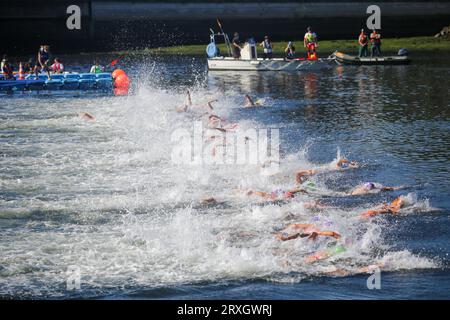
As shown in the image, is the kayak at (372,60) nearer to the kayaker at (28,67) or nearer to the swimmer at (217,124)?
the kayaker at (28,67)

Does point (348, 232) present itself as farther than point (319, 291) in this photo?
Yes

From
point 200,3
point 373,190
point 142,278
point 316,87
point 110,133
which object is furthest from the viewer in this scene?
point 200,3

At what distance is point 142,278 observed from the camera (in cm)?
1617

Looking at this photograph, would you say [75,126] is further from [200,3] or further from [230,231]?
[200,3]

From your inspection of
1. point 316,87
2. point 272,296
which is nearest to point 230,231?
point 272,296

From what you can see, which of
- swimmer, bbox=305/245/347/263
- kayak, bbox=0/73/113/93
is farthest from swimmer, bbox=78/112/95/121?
swimmer, bbox=305/245/347/263

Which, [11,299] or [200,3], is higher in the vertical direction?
[200,3]

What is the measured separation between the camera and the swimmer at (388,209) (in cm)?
2005

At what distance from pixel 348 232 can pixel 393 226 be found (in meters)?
1.25

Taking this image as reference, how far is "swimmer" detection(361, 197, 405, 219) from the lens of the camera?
2005 centimetres

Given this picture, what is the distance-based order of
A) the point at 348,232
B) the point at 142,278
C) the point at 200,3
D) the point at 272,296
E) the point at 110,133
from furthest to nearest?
the point at 200,3, the point at 110,133, the point at 348,232, the point at 142,278, the point at 272,296

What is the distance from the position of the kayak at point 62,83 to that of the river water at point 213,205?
386cm

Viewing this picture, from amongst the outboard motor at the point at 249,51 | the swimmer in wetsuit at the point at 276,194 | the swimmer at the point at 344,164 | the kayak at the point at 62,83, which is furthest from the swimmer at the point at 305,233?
the outboard motor at the point at 249,51
